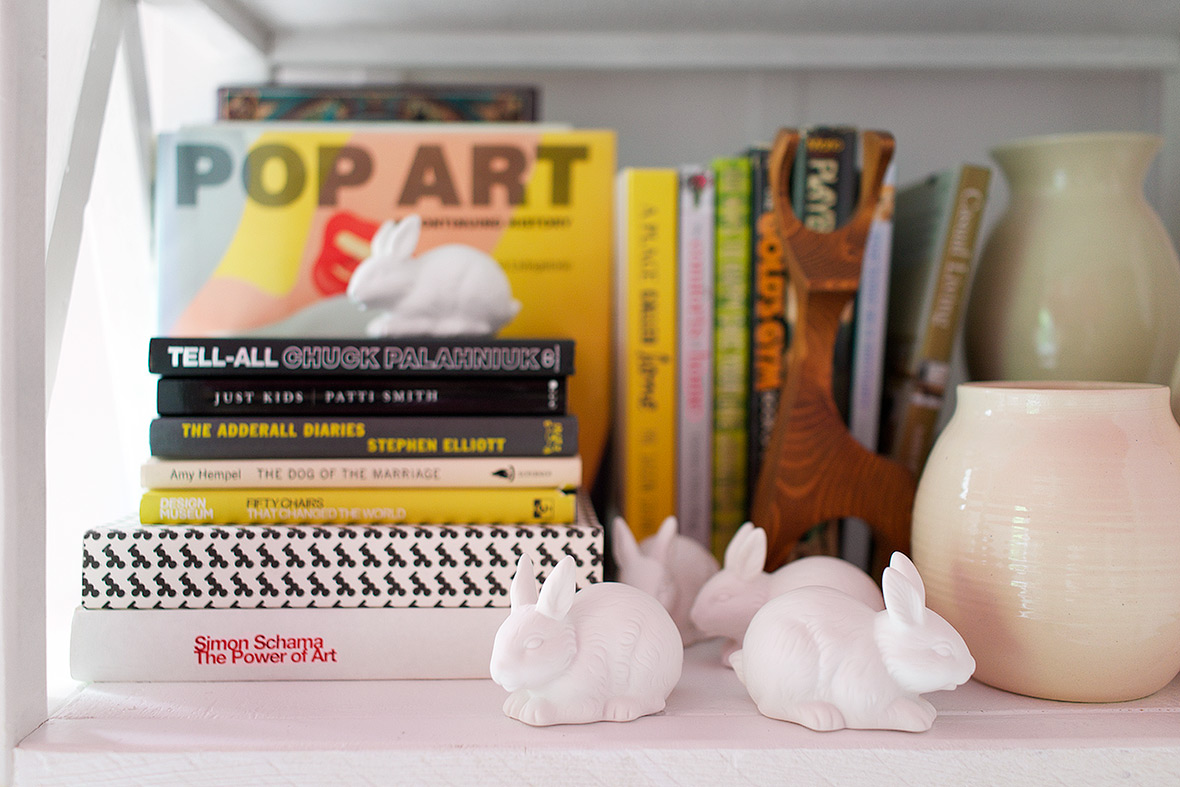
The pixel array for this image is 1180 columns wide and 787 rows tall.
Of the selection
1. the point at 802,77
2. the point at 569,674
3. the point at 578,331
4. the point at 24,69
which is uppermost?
the point at 802,77

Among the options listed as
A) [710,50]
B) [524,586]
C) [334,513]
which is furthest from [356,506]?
[710,50]

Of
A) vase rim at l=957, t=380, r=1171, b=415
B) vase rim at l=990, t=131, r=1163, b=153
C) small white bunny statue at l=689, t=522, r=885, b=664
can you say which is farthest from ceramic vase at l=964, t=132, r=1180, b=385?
small white bunny statue at l=689, t=522, r=885, b=664

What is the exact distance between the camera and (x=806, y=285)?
588mm

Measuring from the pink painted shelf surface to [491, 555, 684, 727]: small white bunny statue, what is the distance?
A: 0.01 metres

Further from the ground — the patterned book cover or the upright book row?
the upright book row

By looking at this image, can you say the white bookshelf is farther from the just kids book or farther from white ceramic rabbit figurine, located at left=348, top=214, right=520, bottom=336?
white ceramic rabbit figurine, located at left=348, top=214, right=520, bottom=336

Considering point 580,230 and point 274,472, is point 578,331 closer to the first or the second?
point 580,230

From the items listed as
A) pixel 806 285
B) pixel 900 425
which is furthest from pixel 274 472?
pixel 900 425

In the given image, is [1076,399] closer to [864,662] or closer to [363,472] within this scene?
[864,662]

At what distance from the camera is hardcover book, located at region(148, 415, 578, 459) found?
1.71 ft

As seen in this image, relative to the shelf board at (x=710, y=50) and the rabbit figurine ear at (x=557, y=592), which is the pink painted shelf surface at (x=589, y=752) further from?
the shelf board at (x=710, y=50)

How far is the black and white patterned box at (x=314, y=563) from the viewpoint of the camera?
499 mm

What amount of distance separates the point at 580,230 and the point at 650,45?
0.21m

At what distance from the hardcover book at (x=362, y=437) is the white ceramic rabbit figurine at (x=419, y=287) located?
0.10 meters
